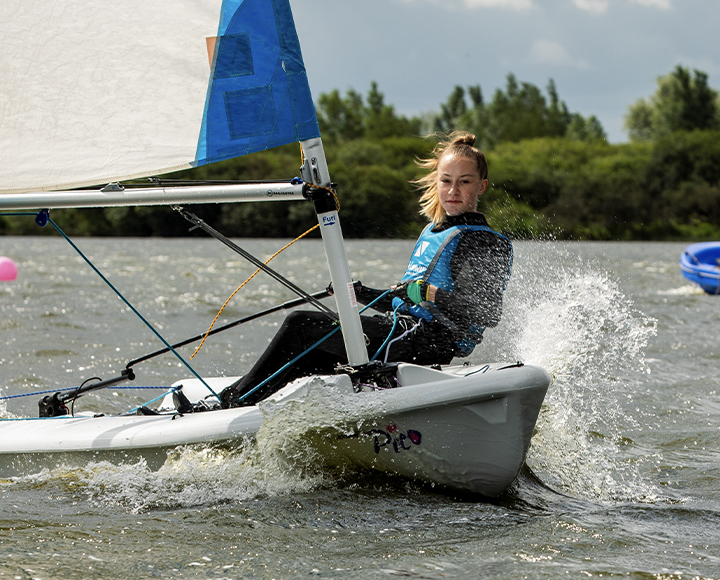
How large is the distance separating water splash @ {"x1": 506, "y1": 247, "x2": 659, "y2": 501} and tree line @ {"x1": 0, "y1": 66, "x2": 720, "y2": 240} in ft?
54.3

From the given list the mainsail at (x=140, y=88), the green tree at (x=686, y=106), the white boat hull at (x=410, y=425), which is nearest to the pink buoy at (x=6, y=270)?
the mainsail at (x=140, y=88)

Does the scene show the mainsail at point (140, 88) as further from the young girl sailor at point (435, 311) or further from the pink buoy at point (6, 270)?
the pink buoy at point (6, 270)

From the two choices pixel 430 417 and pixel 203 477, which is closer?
pixel 430 417

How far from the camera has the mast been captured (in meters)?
3.17

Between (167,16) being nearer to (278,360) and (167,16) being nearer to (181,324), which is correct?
(278,360)

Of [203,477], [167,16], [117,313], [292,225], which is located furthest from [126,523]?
[292,225]

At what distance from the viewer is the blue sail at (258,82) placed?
3.17 meters

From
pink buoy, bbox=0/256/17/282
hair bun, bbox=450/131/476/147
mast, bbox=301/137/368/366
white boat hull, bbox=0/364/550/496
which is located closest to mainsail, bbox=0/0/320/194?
mast, bbox=301/137/368/366

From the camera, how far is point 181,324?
32.4ft

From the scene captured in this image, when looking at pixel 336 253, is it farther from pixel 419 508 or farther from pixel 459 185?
pixel 419 508

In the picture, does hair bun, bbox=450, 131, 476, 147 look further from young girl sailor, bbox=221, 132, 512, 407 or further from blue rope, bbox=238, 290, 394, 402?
blue rope, bbox=238, 290, 394, 402

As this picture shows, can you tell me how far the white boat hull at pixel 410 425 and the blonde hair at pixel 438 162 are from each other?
2.62ft

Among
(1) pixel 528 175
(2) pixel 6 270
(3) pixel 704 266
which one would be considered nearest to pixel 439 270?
(2) pixel 6 270

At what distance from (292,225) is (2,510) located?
39.9 m
